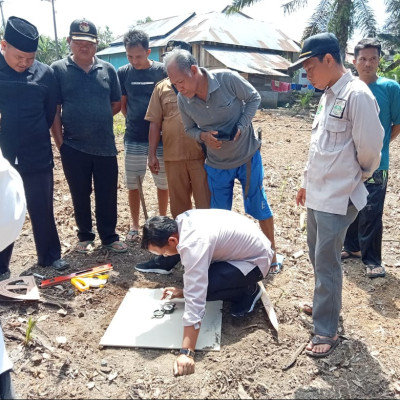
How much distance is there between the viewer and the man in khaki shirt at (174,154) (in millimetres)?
3904

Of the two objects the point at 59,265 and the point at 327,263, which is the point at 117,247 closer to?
the point at 59,265

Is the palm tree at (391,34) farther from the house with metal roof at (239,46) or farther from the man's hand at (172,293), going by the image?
the man's hand at (172,293)

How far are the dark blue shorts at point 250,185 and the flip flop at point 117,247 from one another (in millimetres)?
1200

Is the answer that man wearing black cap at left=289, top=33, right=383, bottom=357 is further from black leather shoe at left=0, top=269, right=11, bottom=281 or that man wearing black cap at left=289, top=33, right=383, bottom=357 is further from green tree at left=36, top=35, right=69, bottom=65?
green tree at left=36, top=35, right=69, bottom=65

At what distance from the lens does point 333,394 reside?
2459 mm

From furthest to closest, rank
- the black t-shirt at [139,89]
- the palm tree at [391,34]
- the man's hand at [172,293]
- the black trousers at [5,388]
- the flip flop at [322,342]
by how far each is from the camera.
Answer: the palm tree at [391,34] < the black t-shirt at [139,89] < the man's hand at [172,293] < the flip flop at [322,342] < the black trousers at [5,388]

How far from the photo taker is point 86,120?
12.6 ft

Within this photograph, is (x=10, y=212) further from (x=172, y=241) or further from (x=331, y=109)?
(x=331, y=109)

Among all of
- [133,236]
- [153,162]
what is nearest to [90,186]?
[153,162]

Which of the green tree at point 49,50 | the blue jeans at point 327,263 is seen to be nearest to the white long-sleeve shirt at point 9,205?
the blue jeans at point 327,263

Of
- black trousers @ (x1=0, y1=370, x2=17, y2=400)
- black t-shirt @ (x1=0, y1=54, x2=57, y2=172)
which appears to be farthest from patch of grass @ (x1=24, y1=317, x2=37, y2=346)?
black t-shirt @ (x1=0, y1=54, x2=57, y2=172)

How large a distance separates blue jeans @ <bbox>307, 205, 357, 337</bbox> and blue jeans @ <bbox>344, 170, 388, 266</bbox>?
1.14 m

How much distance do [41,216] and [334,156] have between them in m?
2.69

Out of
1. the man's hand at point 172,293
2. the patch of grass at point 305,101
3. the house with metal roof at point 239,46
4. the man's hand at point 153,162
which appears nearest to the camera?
the man's hand at point 172,293
